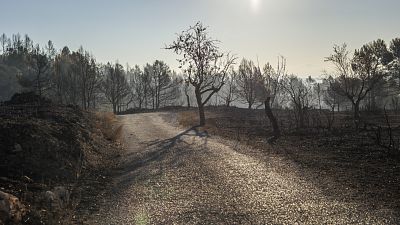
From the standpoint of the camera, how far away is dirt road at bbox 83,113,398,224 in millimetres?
7773

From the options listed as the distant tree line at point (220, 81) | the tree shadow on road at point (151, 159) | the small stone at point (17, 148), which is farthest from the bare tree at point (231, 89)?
the small stone at point (17, 148)

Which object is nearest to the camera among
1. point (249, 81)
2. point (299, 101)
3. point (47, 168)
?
point (47, 168)

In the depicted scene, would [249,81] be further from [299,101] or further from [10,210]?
[10,210]

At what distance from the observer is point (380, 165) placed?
12.0 metres

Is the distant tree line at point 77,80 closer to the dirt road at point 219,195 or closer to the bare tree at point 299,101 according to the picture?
the bare tree at point 299,101

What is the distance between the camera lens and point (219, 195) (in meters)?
9.51

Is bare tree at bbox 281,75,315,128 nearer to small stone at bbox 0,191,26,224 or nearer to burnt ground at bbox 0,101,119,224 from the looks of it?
burnt ground at bbox 0,101,119,224

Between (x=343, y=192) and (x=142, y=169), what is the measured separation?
6.51m

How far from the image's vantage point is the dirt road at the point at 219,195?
7773mm

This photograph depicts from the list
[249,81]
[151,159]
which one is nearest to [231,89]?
[249,81]

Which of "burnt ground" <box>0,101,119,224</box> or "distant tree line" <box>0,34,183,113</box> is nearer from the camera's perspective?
"burnt ground" <box>0,101,119,224</box>

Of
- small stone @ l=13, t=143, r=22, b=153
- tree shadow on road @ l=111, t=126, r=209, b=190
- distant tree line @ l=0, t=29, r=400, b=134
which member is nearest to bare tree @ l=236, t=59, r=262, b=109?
distant tree line @ l=0, t=29, r=400, b=134

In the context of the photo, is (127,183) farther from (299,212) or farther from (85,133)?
(85,133)

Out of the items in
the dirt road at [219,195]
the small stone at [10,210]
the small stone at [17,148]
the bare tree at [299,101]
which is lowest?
the dirt road at [219,195]
